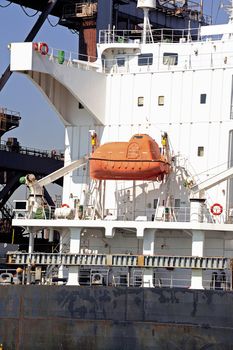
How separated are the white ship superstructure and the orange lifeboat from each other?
57cm

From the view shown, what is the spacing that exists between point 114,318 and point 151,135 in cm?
686

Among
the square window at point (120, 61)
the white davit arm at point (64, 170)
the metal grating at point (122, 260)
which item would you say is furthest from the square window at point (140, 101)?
the metal grating at point (122, 260)

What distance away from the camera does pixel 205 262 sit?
34406 mm

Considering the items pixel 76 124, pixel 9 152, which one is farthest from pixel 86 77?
pixel 9 152

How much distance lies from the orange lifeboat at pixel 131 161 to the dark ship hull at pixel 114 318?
159 inches

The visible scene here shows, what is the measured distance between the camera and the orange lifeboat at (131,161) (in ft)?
120

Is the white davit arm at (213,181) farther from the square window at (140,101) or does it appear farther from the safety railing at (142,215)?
the square window at (140,101)

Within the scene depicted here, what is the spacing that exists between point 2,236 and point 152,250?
1921cm

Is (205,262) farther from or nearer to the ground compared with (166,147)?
nearer to the ground

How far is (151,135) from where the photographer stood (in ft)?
126

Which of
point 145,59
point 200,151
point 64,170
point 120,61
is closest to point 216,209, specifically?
point 200,151

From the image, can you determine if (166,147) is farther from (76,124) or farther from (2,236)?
(2,236)

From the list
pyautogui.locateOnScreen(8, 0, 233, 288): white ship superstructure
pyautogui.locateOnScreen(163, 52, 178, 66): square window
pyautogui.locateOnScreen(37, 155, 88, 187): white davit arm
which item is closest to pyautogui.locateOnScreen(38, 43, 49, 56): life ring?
pyautogui.locateOnScreen(8, 0, 233, 288): white ship superstructure

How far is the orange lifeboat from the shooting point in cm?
3666
